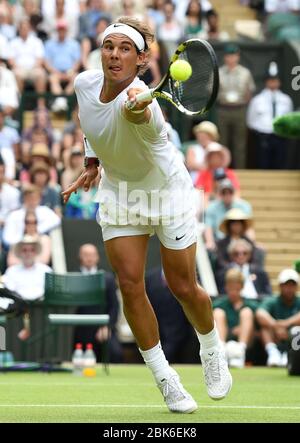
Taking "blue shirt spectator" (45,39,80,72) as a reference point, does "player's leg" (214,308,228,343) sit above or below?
below

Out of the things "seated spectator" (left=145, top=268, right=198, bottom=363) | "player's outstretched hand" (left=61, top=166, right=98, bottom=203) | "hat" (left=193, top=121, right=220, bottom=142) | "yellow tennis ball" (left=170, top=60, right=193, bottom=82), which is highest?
"yellow tennis ball" (left=170, top=60, right=193, bottom=82)

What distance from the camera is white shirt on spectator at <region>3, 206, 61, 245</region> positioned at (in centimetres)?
1625

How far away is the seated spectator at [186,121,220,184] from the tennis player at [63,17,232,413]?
982cm

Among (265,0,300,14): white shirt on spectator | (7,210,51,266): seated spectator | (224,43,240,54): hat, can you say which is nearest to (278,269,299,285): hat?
(7,210,51,266): seated spectator

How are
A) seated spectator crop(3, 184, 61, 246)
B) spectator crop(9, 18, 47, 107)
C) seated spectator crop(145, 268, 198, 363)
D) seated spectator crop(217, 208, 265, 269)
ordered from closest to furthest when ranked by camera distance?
seated spectator crop(145, 268, 198, 363)
seated spectator crop(3, 184, 61, 246)
seated spectator crop(217, 208, 265, 269)
spectator crop(9, 18, 47, 107)

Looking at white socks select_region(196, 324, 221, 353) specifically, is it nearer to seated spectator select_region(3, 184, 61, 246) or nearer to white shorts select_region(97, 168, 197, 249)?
white shorts select_region(97, 168, 197, 249)

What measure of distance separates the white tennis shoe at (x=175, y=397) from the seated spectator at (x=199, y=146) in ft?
32.9

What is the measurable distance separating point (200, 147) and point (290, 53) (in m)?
3.21

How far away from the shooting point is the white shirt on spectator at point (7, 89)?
18781mm

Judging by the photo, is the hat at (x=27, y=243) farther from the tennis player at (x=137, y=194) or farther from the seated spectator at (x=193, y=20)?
the tennis player at (x=137, y=194)

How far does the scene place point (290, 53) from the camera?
2094cm

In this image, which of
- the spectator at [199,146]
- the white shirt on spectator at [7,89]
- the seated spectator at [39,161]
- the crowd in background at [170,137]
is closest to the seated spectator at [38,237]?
the crowd in background at [170,137]

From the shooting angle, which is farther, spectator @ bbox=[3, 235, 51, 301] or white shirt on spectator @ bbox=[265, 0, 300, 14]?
white shirt on spectator @ bbox=[265, 0, 300, 14]
